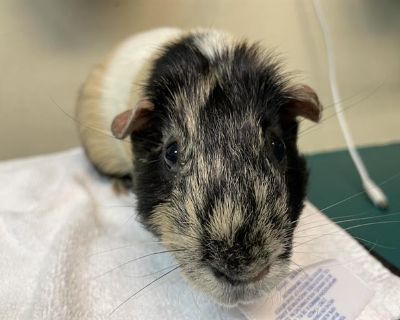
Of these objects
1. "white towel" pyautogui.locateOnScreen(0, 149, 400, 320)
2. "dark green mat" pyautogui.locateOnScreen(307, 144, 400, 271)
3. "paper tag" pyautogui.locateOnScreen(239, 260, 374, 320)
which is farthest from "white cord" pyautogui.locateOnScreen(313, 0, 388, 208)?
"paper tag" pyautogui.locateOnScreen(239, 260, 374, 320)

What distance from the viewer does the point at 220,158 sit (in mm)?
963

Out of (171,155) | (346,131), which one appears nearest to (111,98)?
(171,155)

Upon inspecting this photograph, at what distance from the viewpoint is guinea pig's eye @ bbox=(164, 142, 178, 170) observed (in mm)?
1102

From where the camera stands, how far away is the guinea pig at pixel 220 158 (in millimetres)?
896

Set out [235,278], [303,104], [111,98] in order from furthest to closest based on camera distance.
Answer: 1. [111,98]
2. [303,104]
3. [235,278]

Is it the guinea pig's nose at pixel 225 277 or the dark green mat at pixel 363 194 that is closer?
the guinea pig's nose at pixel 225 277

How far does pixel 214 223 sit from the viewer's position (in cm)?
89

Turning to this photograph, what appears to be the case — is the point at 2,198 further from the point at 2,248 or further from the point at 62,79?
the point at 62,79

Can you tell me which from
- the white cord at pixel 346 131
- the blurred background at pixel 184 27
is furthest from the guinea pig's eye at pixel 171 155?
the blurred background at pixel 184 27

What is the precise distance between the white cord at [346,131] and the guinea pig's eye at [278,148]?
0.68 meters

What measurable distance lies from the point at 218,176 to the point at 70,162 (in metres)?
1.18

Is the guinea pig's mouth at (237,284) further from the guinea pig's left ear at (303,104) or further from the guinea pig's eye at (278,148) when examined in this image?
the guinea pig's left ear at (303,104)

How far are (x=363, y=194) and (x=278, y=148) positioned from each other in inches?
29.1

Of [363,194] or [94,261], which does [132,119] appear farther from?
[363,194]
